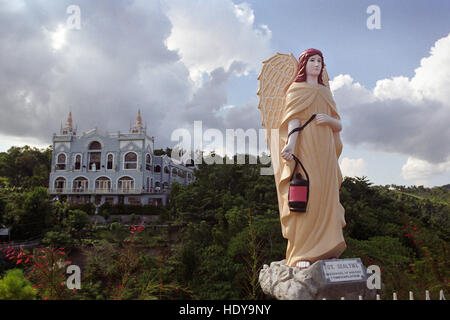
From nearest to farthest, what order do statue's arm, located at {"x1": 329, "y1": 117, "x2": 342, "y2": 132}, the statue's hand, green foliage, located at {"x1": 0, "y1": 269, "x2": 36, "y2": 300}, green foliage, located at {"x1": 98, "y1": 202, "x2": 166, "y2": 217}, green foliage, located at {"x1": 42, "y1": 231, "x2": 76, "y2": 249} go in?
green foliage, located at {"x1": 0, "y1": 269, "x2": 36, "y2": 300} → the statue's hand → statue's arm, located at {"x1": 329, "y1": 117, "x2": 342, "y2": 132} → green foliage, located at {"x1": 42, "y1": 231, "x2": 76, "y2": 249} → green foliage, located at {"x1": 98, "y1": 202, "x2": 166, "y2": 217}

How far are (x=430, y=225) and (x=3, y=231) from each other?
22.4 meters

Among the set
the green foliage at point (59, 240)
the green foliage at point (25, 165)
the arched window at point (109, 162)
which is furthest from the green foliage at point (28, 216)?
the green foliage at point (25, 165)

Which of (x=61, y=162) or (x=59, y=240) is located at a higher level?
(x=61, y=162)

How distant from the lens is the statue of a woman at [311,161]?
6.30 m

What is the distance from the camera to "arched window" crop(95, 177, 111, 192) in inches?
1086

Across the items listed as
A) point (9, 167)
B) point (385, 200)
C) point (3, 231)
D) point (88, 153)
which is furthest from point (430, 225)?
point (9, 167)

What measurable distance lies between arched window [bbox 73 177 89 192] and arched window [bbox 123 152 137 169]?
3903 millimetres

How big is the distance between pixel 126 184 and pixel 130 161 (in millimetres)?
1962

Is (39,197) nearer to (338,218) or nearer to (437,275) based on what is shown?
(338,218)

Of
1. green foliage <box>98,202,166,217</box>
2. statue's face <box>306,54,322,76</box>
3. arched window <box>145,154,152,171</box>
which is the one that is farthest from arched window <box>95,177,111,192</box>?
statue's face <box>306,54,322,76</box>

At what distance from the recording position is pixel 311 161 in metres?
6.55

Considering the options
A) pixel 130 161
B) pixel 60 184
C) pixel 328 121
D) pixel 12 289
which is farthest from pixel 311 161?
pixel 60 184

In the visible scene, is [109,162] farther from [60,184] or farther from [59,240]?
[59,240]

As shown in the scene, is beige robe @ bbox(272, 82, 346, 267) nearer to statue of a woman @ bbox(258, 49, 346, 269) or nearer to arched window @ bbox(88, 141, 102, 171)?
statue of a woman @ bbox(258, 49, 346, 269)
